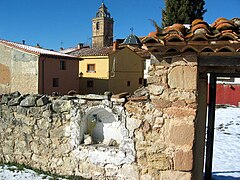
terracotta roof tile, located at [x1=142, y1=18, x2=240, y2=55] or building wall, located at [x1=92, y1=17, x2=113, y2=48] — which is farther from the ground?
building wall, located at [x1=92, y1=17, x2=113, y2=48]

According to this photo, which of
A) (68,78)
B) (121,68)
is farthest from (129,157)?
(121,68)

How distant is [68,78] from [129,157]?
16.6 m

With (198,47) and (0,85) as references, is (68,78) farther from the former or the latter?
(198,47)

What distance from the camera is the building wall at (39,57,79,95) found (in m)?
17.6

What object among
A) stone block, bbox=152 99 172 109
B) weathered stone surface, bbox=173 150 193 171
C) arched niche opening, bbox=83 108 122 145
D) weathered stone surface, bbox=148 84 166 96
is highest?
weathered stone surface, bbox=148 84 166 96

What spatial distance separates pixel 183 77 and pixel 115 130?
6.11 feet

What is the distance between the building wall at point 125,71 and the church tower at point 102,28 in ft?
87.9

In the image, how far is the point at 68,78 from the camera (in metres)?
20.2

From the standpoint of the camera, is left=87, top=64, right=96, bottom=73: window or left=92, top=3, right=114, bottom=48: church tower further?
left=92, top=3, right=114, bottom=48: church tower

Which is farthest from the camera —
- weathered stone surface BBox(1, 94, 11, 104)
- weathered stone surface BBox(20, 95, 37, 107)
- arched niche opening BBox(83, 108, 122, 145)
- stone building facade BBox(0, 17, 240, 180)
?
weathered stone surface BBox(1, 94, 11, 104)

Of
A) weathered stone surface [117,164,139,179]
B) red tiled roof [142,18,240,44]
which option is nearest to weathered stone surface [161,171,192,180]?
weathered stone surface [117,164,139,179]

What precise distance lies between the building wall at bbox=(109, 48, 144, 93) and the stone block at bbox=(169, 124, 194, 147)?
19.1 meters

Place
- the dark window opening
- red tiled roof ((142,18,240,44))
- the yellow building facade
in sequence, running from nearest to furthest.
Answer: red tiled roof ((142,18,240,44))
the dark window opening
the yellow building facade

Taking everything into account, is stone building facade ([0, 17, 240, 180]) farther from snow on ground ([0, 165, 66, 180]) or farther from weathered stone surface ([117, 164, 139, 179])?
snow on ground ([0, 165, 66, 180])
